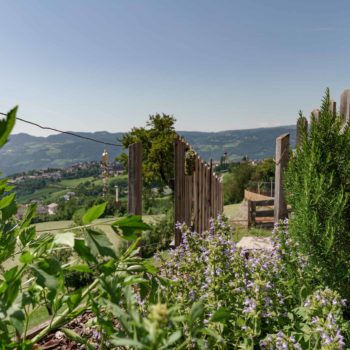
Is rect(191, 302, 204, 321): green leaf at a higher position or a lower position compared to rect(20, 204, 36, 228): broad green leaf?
lower

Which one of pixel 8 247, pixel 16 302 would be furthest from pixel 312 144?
pixel 16 302

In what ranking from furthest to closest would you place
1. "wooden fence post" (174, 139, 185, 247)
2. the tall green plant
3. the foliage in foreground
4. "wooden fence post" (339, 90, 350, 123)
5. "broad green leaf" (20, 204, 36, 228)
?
"wooden fence post" (174, 139, 185, 247), "wooden fence post" (339, 90, 350, 123), the tall green plant, the foliage in foreground, "broad green leaf" (20, 204, 36, 228)

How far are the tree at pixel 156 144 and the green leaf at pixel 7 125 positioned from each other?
23.6 metres

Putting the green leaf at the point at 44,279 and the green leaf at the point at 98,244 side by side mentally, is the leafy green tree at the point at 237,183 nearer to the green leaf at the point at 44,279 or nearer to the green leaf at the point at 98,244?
the green leaf at the point at 98,244

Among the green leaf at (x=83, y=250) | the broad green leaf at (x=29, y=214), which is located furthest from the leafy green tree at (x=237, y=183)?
the green leaf at (x=83, y=250)

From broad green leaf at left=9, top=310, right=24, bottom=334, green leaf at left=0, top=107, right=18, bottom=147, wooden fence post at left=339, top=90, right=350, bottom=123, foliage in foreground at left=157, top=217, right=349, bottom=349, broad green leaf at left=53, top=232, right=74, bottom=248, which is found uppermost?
wooden fence post at left=339, top=90, right=350, bottom=123

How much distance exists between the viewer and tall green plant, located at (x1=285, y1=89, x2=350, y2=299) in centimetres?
292

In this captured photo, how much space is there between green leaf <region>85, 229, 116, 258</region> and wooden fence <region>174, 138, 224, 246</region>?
3923mm

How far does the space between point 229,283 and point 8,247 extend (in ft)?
4.61

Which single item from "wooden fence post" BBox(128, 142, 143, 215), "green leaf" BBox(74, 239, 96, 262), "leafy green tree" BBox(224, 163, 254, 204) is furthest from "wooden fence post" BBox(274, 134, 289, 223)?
"leafy green tree" BBox(224, 163, 254, 204)

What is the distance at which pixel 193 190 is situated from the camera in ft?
19.6

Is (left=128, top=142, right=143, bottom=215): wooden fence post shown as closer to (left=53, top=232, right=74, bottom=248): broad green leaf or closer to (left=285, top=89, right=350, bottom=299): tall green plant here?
(left=285, top=89, right=350, bottom=299): tall green plant

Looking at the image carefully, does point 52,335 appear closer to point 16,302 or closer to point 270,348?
point 270,348

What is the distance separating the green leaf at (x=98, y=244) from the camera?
1.11 metres
